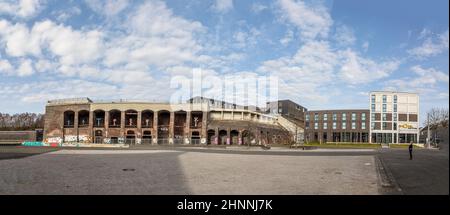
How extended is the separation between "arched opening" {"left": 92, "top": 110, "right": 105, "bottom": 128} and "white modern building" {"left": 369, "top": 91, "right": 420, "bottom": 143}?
277ft

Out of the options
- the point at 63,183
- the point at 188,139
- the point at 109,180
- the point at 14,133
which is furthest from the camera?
the point at 14,133

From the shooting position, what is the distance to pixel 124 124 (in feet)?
255

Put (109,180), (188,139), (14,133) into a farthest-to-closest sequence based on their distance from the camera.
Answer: (14,133) → (188,139) → (109,180)

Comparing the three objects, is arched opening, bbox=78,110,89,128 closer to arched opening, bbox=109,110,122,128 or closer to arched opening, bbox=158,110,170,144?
arched opening, bbox=109,110,122,128

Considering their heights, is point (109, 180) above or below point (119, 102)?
below

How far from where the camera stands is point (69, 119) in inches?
3255

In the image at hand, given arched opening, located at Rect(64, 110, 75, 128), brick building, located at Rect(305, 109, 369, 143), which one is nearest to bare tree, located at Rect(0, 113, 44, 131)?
arched opening, located at Rect(64, 110, 75, 128)

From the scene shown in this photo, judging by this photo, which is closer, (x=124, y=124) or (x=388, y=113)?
(x=124, y=124)

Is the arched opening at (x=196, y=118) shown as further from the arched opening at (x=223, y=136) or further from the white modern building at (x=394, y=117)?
the white modern building at (x=394, y=117)

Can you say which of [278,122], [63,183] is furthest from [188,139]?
[63,183]

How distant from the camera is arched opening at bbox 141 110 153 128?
79.4 metres

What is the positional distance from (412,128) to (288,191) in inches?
Answer: 4264

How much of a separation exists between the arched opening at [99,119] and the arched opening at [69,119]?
6637 millimetres
